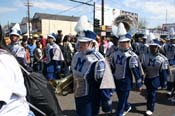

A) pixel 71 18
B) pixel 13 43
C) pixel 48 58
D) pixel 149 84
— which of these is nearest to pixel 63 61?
pixel 48 58

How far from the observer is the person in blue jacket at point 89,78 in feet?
17.9

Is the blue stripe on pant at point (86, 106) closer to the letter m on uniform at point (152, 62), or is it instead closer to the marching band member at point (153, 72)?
the marching band member at point (153, 72)

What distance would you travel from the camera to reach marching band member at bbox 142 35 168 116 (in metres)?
8.07

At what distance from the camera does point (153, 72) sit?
8.12 m

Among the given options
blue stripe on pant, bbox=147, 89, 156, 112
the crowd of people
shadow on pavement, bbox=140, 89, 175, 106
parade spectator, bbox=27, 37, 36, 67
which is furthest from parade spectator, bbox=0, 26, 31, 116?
parade spectator, bbox=27, 37, 36, 67

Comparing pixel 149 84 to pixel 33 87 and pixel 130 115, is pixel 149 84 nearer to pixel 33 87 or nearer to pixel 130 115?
pixel 130 115

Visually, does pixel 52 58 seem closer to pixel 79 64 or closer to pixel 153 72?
pixel 153 72

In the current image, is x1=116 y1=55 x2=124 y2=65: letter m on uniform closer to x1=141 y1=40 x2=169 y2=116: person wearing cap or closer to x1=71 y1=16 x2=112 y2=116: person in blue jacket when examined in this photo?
x1=141 y1=40 x2=169 y2=116: person wearing cap

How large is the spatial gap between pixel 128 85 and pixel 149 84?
3.62 ft

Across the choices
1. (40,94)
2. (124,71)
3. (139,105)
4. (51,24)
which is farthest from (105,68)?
(51,24)

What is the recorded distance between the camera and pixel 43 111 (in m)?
2.59

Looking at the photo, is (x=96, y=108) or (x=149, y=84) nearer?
(x=96, y=108)

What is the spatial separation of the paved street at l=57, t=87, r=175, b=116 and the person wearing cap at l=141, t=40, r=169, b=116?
34 cm

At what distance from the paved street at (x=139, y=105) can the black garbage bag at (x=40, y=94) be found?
5304mm
